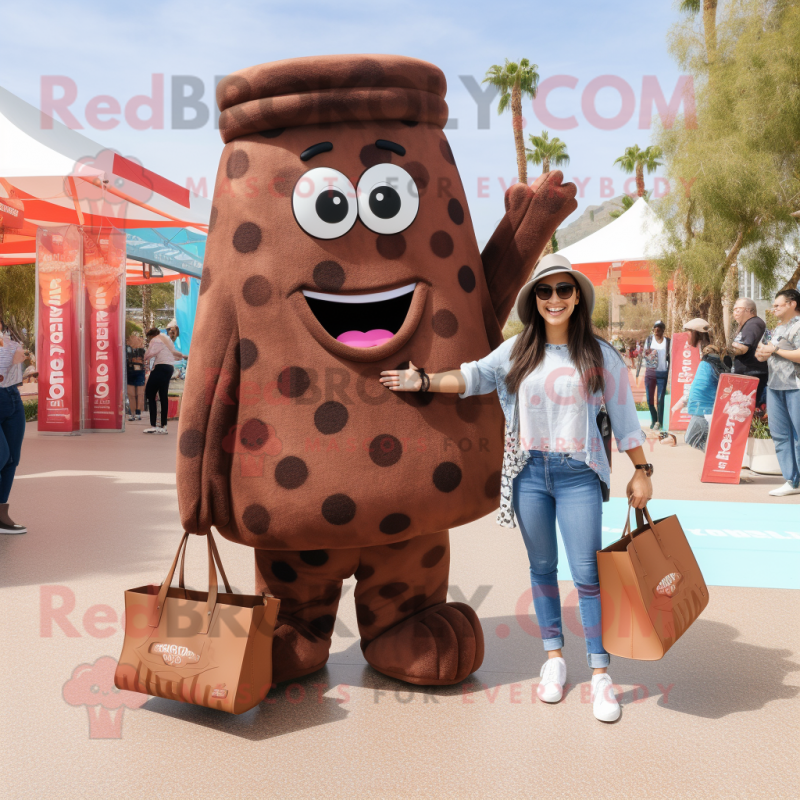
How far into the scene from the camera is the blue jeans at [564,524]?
269 cm

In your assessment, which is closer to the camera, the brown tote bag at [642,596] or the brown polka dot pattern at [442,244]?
the brown tote bag at [642,596]

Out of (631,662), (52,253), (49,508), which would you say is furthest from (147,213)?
(631,662)

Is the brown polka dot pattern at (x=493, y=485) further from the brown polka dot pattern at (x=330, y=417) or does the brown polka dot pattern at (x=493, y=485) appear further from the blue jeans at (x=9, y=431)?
the blue jeans at (x=9, y=431)

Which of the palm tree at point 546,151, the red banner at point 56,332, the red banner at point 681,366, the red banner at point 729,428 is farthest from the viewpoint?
the palm tree at point 546,151

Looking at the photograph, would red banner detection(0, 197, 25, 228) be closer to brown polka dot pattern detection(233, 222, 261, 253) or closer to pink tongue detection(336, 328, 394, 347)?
brown polka dot pattern detection(233, 222, 261, 253)

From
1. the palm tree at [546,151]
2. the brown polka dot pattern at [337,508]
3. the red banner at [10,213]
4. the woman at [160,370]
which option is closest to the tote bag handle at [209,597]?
the brown polka dot pattern at [337,508]

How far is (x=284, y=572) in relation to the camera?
9.60 ft

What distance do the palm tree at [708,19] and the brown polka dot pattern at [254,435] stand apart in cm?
1195

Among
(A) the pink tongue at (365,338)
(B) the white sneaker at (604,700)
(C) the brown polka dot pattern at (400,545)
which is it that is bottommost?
(B) the white sneaker at (604,700)

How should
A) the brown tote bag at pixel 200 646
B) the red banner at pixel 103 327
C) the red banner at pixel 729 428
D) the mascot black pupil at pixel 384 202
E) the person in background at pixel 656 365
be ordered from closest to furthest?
the brown tote bag at pixel 200 646 → the mascot black pupil at pixel 384 202 → the red banner at pixel 729 428 → the red banner at pixel 103 327 → the person in background at pixel 656 365

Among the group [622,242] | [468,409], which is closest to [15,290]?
[622,242]

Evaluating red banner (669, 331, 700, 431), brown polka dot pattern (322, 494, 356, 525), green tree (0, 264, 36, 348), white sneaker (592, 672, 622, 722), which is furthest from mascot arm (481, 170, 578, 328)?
green tree (0, 264, 36, 348)

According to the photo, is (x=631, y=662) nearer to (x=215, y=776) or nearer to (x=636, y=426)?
(x=636, y=426)

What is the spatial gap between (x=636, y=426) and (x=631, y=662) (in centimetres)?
105
